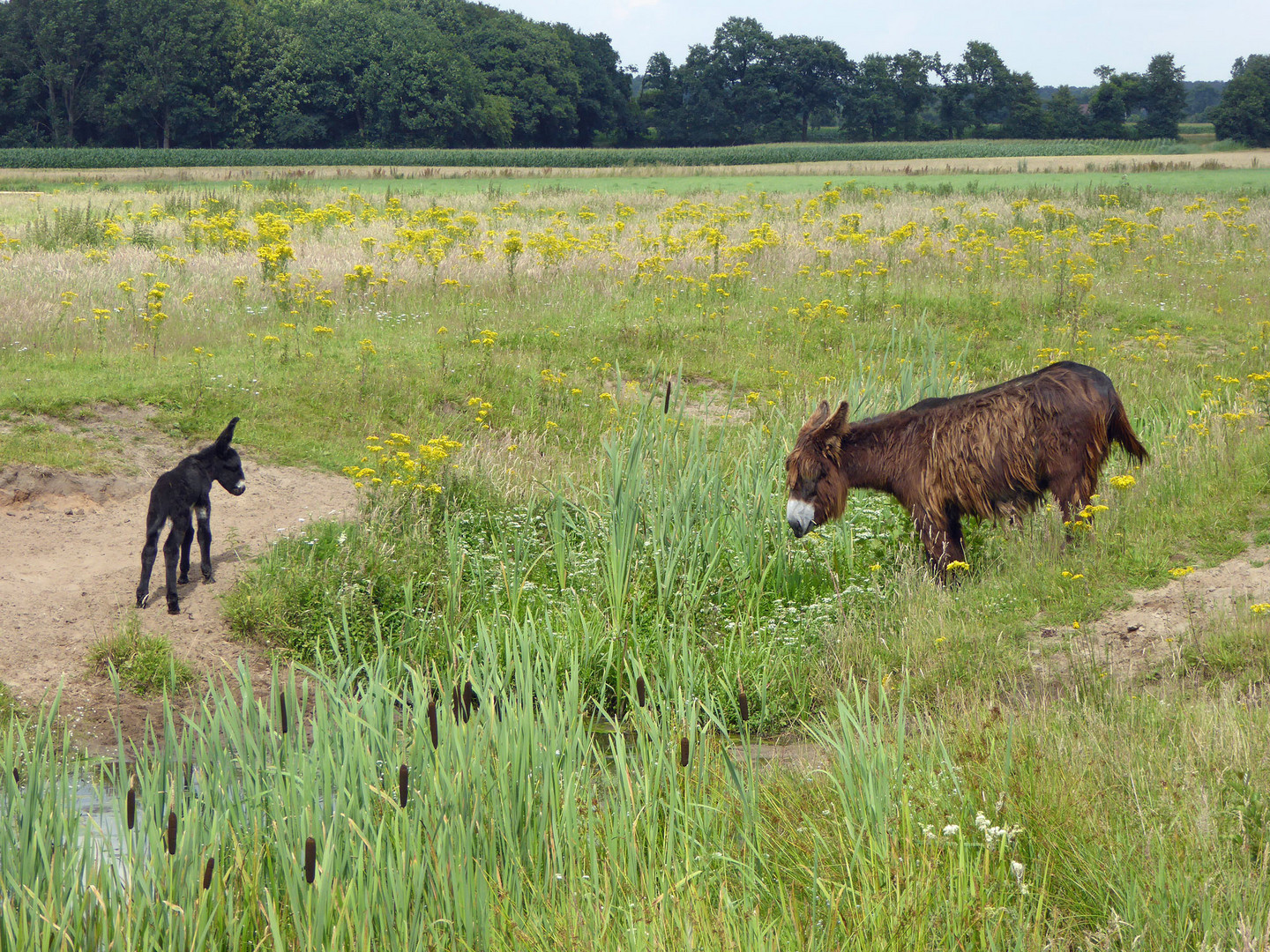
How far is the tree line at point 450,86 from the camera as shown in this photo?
7150 centimetres

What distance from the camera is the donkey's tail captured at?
607cm

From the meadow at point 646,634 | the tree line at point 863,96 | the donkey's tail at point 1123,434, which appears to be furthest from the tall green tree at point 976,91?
the donkey's tail at point 1123,434

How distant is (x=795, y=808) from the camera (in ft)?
12.1

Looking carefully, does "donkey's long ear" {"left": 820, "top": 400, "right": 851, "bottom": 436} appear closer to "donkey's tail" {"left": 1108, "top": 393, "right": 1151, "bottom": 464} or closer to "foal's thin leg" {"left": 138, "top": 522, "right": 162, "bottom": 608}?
"donkey's tail" {"left": 1108, "top": 393, "right": 1151, "bottom": 464}

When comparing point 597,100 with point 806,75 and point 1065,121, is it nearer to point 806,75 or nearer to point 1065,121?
point 806,75

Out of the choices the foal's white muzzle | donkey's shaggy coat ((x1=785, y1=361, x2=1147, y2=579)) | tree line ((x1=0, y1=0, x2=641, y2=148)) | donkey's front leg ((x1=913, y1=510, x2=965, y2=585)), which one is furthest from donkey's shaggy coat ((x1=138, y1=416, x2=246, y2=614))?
tree line ((x1=0, y1=0, x2=641, y2=148))

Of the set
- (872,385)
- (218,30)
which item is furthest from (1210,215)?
(218,30)

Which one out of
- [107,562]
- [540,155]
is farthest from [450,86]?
[107,562]

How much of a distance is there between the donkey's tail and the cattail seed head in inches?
197

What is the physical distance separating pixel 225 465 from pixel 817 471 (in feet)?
12.1

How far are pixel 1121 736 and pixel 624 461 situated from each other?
4193mm

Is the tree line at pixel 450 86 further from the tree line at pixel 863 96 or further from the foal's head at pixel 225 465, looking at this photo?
the foal's head at pixel 225 465

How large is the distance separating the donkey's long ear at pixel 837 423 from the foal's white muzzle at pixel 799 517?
1.45 ft

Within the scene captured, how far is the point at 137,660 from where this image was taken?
5.89 m
